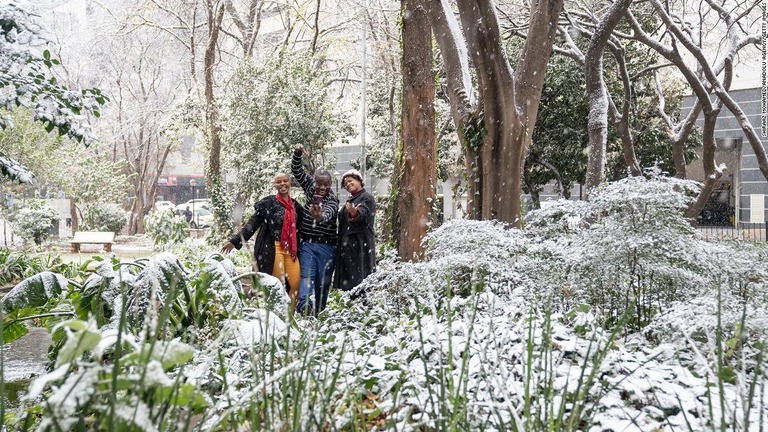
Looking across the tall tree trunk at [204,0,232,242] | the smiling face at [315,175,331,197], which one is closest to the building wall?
the tall tree trunk at [204,0,232,242]

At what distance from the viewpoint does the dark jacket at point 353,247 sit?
7.13m

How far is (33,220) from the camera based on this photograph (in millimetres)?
21031

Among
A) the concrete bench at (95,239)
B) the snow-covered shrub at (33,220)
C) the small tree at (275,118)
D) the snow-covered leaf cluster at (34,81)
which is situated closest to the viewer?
the snow-covered leaf cluster at (34,81)

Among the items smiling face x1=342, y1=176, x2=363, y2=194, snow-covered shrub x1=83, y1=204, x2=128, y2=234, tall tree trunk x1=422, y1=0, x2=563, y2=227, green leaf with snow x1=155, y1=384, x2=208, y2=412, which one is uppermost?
tall tree trunk x1=422, y1=0, x2=563, y2=227

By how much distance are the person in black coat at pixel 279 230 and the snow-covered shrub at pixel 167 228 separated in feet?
39.6

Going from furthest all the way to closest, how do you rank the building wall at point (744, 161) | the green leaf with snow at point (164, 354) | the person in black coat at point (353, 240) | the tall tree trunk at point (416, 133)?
the building wall at point (744, 161), the tall tree trunk at point (416, 133), the person in black coat at point (353, 240), the green leaf with snow at point (164, 354)

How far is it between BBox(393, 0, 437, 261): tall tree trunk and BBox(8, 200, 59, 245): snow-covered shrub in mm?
15720

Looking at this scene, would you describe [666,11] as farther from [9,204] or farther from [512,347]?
[9,204]

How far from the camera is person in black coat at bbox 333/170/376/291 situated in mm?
7105

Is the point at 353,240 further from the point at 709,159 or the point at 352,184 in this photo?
the point at 709,159

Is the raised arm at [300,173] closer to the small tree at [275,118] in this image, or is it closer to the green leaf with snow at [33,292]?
the green leaf with snow at [33,292]

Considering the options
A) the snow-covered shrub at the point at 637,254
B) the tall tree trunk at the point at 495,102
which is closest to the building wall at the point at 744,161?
the tall tree trunk at the point at 495,102

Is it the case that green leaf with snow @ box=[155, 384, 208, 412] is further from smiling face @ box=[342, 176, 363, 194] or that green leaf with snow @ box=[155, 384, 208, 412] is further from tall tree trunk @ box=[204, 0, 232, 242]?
tall tree trunk @ box=[204, 0, 232, 242]

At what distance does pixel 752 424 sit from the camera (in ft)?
7.51
